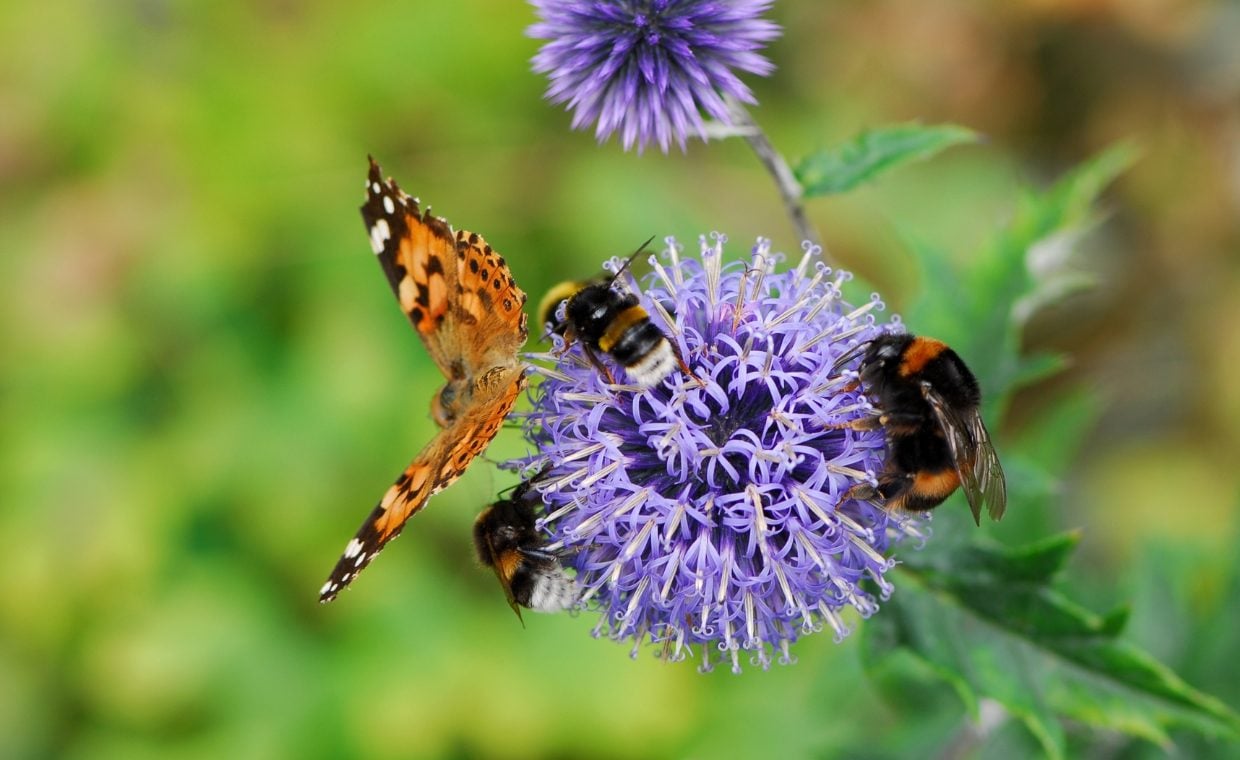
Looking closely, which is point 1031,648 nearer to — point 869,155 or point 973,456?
point 973,456

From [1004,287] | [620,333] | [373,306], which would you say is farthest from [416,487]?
[373,306]

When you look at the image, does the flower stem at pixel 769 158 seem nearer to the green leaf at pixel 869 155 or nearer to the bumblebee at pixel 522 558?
the green leaf at pixel 869 155

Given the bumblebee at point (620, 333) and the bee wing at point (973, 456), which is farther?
the bumblebee at point (620, 333)

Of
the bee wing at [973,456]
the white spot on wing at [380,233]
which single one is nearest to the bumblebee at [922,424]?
the bee wing at [973,456]

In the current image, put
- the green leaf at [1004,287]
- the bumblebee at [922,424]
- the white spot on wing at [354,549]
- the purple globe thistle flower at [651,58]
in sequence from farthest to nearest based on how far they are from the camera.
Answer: the green leaf at [1004,287] → the purple globe thistle flower at [651,58] → the bumblebee at [922,424] → the white spot on wing at [354,549]

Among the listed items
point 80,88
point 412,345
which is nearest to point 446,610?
point 412,345

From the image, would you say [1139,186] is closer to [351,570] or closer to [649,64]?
[649,64]
